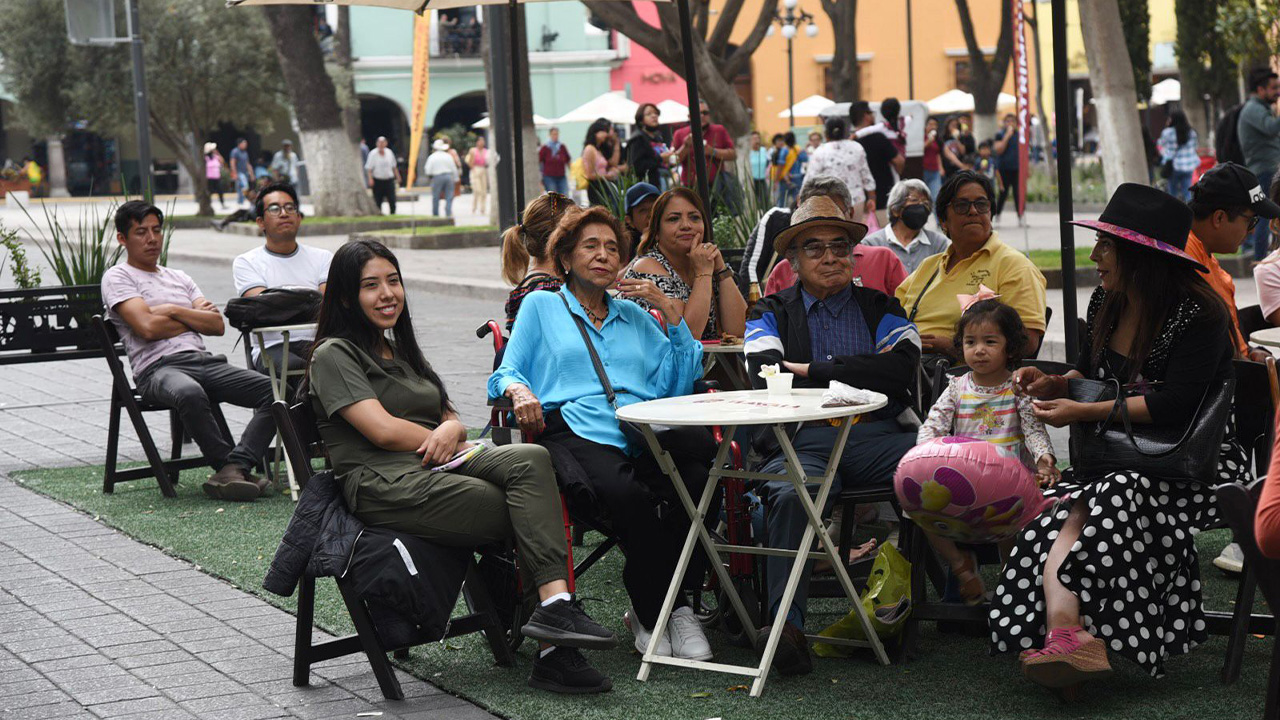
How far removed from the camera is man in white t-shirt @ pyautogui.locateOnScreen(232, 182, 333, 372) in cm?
754

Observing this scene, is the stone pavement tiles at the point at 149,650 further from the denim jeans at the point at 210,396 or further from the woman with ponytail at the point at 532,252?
the woman with ponytail at the point at 532,252

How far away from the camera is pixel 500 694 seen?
4555mm

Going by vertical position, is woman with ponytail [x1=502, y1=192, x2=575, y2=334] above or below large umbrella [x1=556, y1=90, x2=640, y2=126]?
below

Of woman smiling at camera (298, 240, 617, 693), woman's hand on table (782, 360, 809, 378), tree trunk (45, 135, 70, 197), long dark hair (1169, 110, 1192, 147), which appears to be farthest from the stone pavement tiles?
tree trunk (45, 135, 70, 197)

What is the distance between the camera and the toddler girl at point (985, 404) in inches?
191

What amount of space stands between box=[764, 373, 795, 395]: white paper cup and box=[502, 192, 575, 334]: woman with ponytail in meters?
1.31

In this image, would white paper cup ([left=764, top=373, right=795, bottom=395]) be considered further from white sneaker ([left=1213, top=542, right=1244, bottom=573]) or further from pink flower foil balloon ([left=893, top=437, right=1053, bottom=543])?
white sneaker ([left=1213, top=542, right=1244, bottom=573])

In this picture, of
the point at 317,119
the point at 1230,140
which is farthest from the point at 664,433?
the point at 317,119

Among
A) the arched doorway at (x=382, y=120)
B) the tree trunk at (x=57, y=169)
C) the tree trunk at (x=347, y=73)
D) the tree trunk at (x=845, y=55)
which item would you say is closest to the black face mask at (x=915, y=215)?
the tree trunk at (x=845, y=55)

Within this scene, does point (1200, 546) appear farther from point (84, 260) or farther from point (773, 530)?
point (84, 260)

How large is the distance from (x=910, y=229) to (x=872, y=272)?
1.10 meters

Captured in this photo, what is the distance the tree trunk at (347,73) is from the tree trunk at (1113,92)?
28.2m

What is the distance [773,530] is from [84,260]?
5.39 metres


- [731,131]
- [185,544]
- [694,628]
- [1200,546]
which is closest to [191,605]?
[185,544]
